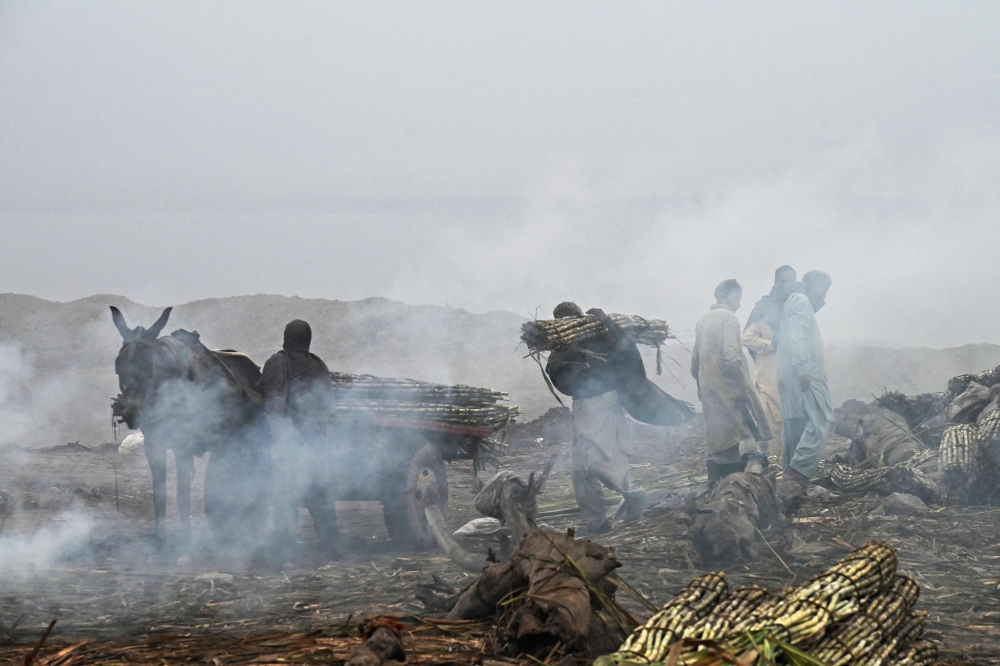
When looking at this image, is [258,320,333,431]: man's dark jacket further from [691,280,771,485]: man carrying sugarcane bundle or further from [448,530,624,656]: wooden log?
[691,280,771,485]: man carrying sugarcane bundle

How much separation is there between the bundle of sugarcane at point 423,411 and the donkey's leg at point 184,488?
4.71 feet

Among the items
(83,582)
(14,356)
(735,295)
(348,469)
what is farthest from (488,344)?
(83,582)

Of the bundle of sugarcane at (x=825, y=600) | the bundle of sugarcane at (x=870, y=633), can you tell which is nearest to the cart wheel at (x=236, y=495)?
the bundle of sugarcane at (x=825, y=600)

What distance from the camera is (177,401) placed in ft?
25.2

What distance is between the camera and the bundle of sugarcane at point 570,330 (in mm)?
8430

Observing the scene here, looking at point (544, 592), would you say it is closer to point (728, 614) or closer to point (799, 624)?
point (728, 614)

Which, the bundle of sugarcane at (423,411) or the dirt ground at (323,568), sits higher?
the bundle of sugarcane at (423,411)

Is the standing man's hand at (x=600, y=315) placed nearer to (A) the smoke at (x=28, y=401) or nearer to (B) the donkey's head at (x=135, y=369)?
(B) the donkey's head at (x=135, y=369)

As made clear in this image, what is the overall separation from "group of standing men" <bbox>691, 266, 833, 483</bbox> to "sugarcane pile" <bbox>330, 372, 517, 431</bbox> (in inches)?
103

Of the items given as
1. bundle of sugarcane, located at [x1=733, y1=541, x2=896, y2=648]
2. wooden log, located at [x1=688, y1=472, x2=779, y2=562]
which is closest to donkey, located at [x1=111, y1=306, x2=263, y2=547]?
wooden log, located at [x1=688, y1=472, x2=779, y2=562]

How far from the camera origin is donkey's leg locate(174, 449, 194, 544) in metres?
7.79

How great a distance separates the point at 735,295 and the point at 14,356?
453 inches

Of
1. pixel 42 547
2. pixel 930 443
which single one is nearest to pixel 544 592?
pixel 42 547

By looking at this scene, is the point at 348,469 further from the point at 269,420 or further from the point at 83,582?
the point at 83,582
